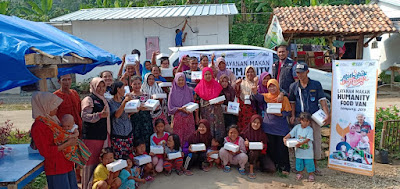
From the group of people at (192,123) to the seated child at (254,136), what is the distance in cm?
2

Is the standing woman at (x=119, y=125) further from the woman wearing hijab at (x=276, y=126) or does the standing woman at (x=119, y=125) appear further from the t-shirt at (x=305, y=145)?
the t-shirt at (x=305, y=145)

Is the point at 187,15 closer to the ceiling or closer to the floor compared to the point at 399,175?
closer to the ceiling

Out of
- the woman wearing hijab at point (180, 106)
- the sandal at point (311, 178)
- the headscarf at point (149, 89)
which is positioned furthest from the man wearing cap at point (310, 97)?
the headscarf at point (149, 89)

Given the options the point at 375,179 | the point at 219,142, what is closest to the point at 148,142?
the point at 219,142

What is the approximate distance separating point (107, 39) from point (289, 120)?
10.0 meters

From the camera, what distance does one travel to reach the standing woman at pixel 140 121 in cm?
489

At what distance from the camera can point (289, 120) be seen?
5215 mm

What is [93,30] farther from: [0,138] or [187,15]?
[0,138]

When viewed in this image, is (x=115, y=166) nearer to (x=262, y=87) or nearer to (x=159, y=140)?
(x=159, y=140)

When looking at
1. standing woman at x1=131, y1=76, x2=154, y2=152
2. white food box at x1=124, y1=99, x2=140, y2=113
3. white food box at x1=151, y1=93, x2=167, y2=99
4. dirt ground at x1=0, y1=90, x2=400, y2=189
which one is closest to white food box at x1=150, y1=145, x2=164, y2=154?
standing woman at x1=131, y1=76, x2=154, y2=152

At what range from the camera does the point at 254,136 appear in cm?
504

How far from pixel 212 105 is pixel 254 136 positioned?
84cm

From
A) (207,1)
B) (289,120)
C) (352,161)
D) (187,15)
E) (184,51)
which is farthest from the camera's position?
(207,1)

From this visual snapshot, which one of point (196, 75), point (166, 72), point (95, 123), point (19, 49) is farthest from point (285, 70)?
point (19, 49)
